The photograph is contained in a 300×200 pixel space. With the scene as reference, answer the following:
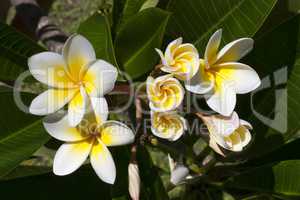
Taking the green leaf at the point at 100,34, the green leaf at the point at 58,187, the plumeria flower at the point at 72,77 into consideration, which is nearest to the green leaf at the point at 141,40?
the green leaf at the point at 100,34

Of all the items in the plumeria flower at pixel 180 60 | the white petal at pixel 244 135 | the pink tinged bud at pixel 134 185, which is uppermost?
the plumeria flower at pixel 180 60

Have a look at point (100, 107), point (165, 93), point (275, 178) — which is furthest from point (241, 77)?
point (275, 178)

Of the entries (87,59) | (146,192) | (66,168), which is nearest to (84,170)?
(146,192)

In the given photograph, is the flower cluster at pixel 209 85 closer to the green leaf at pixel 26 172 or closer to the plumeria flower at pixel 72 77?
the plumeria flower at pixel 72 77

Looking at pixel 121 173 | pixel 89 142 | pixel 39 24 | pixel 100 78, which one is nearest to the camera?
pixel 100 78

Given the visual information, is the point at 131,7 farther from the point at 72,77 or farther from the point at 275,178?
the point at 275,178

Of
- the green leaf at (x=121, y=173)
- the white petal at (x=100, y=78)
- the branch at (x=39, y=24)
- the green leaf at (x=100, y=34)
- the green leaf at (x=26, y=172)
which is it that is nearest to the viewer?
the white petal at (x=100, y=78)

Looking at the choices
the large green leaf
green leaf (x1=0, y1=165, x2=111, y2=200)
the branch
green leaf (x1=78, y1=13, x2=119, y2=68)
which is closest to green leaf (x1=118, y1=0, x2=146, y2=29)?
the large green leaf
